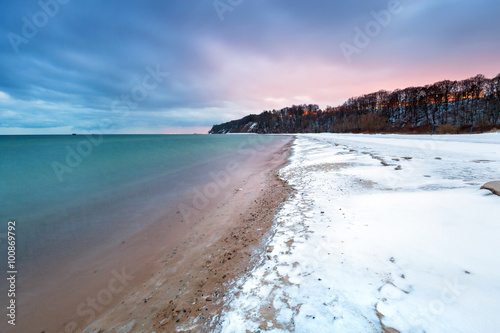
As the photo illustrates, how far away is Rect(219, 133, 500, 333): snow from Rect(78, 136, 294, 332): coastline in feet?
1.30

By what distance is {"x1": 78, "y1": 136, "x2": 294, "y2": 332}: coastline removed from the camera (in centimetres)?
285

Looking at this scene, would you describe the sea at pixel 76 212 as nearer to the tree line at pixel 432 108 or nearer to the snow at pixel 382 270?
the snow at pixel 382 270

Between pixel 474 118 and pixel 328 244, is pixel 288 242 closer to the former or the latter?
pixel 328 244

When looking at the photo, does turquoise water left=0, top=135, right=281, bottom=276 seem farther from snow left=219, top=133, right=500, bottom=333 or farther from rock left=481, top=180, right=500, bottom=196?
rock left=481, top=180, right=500, bottom=196

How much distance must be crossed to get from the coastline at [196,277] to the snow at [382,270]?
1.30ft

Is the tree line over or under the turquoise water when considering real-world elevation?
over

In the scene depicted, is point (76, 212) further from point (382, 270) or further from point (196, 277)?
point (382, 270)

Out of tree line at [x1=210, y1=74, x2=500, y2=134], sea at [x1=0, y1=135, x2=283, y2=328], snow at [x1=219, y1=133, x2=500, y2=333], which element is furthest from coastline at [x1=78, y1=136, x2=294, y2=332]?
tree line at [x1=210, y1=74, x2=500, y2=134]

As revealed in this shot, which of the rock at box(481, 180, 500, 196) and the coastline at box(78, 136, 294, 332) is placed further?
the rock at box(481, 180, 500, 196)

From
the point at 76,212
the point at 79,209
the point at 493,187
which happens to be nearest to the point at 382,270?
the point at 493,187

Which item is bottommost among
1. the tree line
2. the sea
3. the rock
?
the sea

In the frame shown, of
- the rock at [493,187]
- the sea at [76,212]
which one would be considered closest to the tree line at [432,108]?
the rock at [493,187]

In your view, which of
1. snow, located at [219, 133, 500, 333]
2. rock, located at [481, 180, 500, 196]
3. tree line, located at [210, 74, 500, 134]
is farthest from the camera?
tree line, located at [210, 74, 500, 134]

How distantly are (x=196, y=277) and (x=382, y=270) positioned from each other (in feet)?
10.9
